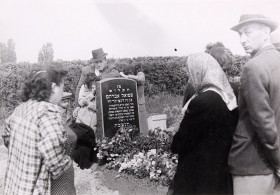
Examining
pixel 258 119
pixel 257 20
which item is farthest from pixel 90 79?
pixel 258 119

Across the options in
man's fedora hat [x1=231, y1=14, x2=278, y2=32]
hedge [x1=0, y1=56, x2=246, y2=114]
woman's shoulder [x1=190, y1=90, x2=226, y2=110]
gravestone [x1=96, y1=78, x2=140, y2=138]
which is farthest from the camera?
hedge [x1=0, y1=56, x2=246, y2=114]

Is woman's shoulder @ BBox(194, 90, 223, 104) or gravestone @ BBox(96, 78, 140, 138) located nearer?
woman's shoulder @ BBox(194, 90, 223, 104)

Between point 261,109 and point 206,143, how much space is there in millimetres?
444

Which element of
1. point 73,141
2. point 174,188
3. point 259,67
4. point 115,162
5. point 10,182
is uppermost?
point 259,67

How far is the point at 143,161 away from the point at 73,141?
1.88m

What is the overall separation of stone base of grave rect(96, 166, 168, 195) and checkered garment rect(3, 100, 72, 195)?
187 centimetres

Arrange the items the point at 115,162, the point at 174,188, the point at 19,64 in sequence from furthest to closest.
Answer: the point at 19,64 → the point at 115,162 → the point at 174,188

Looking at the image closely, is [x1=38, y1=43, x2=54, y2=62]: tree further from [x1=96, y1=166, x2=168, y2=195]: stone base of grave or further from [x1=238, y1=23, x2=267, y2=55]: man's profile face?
[x1=238, y1=23, x2=267, y2=55]: man's profile face

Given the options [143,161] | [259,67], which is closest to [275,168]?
[259,67]

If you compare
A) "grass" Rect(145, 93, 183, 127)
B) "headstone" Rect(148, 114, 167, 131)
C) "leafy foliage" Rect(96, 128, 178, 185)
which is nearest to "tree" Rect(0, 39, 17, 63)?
"grass" Rect(145, 93, 183, 127)

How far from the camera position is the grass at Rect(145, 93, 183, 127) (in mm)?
8432

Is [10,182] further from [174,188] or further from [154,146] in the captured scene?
[154,146]

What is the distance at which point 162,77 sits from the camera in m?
13.7

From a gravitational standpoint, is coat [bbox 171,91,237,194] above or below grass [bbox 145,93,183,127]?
above
